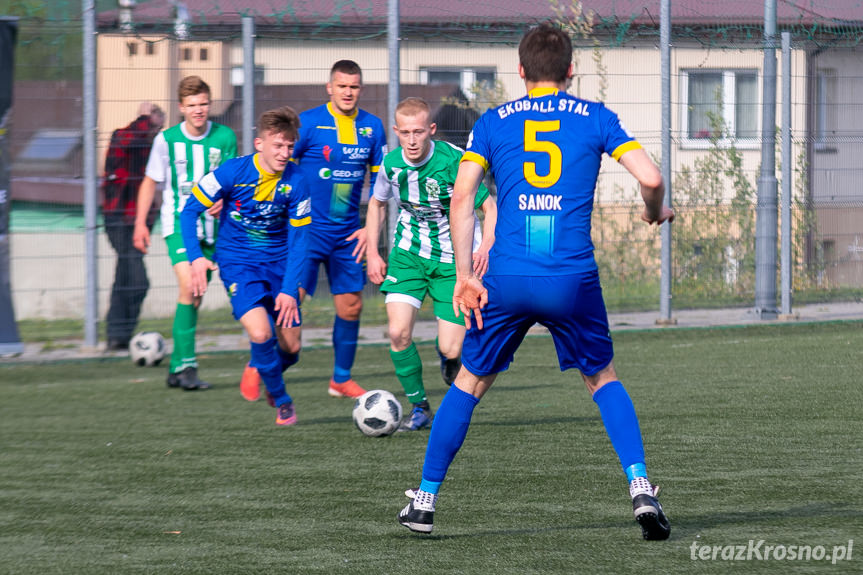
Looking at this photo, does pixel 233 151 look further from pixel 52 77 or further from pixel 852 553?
Result: pixel 852 553

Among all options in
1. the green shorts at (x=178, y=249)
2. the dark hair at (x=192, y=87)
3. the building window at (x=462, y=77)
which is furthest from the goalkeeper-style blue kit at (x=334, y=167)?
A: the building window at (x=462, y=77)

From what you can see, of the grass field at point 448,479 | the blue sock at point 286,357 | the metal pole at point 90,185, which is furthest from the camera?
the metal pole at point 90,185

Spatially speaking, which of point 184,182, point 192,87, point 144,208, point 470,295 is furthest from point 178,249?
point 470,295

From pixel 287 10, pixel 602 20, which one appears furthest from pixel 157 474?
pixel 602 20

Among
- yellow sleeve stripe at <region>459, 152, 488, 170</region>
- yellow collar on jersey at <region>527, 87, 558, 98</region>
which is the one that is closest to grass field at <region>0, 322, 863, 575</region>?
yellow sleeve stripe at <region>459, 152, 488, 170</region>

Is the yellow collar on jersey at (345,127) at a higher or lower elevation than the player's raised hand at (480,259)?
higher

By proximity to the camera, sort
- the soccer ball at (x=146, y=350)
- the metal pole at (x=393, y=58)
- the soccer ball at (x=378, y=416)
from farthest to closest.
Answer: the metal pole at (x=393, y=58) < the soccer ball at (x=146, y=350) < the soccer ball at (x=378, y=416)

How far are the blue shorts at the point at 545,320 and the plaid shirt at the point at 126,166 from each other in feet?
23.7

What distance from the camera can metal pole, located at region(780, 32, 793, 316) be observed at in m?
12.7

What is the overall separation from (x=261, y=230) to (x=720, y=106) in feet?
21.1

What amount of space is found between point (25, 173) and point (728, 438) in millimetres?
6881

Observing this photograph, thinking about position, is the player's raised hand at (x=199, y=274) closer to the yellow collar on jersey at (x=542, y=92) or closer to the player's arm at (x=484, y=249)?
the player's arm at (x=484, y=249)

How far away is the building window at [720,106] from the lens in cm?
1255

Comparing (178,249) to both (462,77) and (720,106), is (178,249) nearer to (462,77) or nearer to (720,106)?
(462,77)
